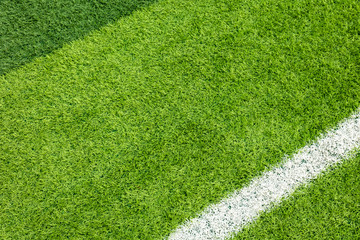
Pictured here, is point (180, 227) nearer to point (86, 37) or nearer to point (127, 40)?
point (127, 40)

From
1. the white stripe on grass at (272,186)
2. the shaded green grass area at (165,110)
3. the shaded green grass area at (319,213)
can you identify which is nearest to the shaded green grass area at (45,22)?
the shaded green grass area at (165,110)

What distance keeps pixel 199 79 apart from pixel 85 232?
1.51 metres

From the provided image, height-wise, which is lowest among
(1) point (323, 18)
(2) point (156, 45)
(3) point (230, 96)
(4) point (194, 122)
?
(4) point (194, 122)

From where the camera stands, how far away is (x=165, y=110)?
2.14 m

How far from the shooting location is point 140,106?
7.07ft

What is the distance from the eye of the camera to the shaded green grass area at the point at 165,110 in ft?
6.57

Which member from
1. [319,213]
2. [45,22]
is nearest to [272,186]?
[319,213]

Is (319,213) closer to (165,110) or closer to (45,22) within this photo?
(165,110)

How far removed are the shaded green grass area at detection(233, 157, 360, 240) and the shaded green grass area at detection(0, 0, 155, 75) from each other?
209 centimetres

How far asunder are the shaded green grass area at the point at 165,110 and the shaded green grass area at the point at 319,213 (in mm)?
326

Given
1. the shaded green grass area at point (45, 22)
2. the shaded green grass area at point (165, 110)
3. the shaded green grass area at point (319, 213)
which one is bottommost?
the shaded green grass area at point (319, 213)

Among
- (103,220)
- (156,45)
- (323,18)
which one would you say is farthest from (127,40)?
(323,18)

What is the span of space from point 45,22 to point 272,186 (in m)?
2.39

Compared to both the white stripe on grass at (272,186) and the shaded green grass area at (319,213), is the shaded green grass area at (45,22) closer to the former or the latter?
the white stripe on grass at (272,186)
